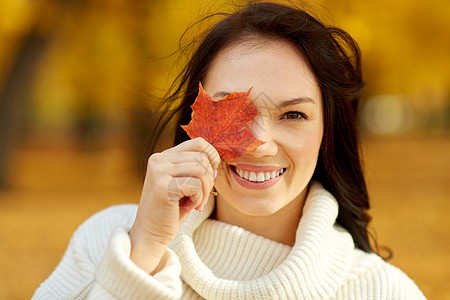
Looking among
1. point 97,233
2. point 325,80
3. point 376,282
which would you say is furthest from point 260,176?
point 97,233

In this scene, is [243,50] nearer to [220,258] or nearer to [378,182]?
[220,258]

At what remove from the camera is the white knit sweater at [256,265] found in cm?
188

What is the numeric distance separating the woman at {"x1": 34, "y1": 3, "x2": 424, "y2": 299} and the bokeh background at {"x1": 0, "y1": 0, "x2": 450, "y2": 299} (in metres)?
3.14

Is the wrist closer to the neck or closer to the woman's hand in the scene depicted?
the woman's hand

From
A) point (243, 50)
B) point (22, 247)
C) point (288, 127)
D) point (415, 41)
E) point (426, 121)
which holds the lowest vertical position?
point (426, 121)

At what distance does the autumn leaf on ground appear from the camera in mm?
1716

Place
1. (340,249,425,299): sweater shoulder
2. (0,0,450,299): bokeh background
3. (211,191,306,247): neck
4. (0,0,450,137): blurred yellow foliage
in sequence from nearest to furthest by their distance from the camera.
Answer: (340,249,425,299): sweater shoulder < (211,191,306,247): neck < (0,0,450,299): bokeh background < (0,0,450,137): blurred yellow foliage

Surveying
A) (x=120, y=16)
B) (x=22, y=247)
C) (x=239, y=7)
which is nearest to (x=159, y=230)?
(x=239, y=7)

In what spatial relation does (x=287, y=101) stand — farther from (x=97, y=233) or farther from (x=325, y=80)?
(x=97, y=233)

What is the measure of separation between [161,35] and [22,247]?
4.75m

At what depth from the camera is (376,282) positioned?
81.0 inches

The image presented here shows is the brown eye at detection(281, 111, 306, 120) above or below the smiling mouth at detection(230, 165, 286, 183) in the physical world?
above

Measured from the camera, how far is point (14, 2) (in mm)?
10156

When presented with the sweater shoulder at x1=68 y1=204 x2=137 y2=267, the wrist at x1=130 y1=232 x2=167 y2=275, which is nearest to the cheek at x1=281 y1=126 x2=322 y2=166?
the wrist at x1=130 y1=232 x2=167 y2=275
